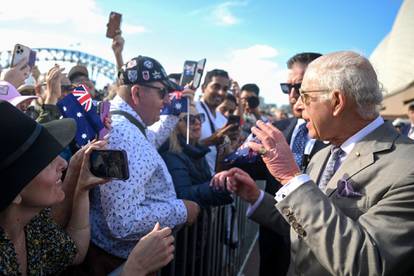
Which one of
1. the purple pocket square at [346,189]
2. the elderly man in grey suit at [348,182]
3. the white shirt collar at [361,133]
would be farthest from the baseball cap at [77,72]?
the purple pocket square at [346,189]

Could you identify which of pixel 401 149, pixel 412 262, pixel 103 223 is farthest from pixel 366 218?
pixel 103 223

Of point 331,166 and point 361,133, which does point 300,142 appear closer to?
point 331,166

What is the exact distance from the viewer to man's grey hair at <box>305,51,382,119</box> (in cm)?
179

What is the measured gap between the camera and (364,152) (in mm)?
1813

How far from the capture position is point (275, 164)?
186 centimetres

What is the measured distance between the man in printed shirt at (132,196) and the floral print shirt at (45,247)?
31 cm

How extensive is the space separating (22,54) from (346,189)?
3448 mm

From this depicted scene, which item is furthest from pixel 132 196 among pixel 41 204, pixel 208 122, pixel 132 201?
pixel 208 122

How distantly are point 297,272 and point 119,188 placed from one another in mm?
1158

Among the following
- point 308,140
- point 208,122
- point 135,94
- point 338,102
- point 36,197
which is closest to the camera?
point 36,197

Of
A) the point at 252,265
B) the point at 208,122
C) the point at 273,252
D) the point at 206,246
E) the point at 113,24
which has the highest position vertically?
the point at 113,24

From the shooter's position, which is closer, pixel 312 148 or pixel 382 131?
pixel 382 131

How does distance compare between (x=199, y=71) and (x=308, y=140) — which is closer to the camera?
(x=308, y=140)

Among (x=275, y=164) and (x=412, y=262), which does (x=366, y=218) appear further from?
(x=275, y=164)
